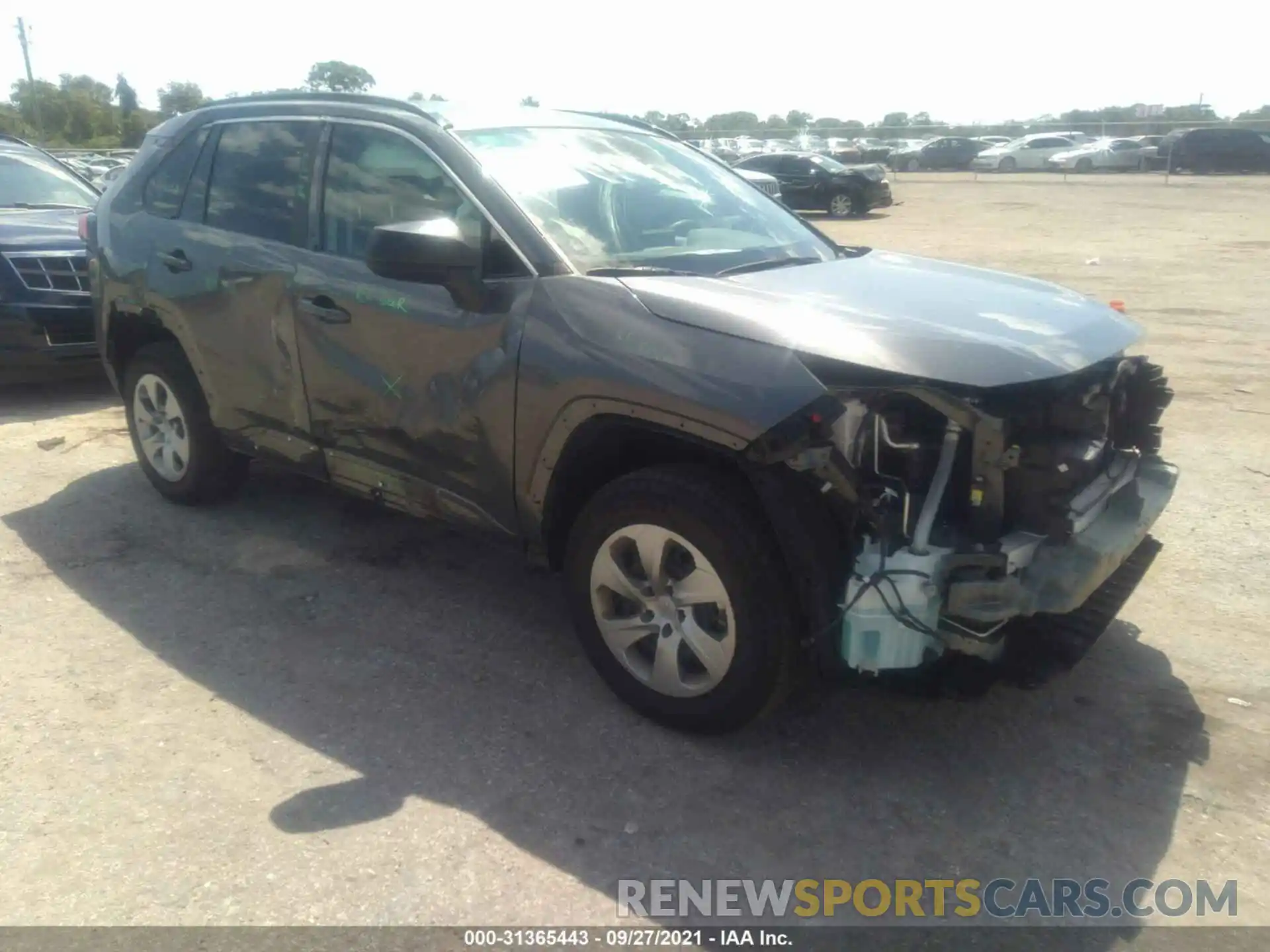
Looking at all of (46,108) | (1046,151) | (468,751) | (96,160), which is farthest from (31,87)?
(468,751)

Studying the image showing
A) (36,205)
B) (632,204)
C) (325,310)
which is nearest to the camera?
(632,204)

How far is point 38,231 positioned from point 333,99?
15.1 feet

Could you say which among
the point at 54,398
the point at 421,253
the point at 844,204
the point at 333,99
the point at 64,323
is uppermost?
the point at 333,99

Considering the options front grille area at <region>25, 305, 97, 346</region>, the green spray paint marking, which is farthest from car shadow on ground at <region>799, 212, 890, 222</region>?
the green spray paint marking

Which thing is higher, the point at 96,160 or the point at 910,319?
the point at 96,160

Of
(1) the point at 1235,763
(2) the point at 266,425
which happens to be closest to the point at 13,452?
(2) the point at 266,425

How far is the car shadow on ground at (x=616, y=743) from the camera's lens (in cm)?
293

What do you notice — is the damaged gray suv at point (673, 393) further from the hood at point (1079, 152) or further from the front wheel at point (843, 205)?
the hood at point (1079, 152)

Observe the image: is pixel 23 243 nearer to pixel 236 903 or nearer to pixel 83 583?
pixel 83 583

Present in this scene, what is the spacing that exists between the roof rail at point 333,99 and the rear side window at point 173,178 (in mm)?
233

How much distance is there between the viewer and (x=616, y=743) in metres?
3.38

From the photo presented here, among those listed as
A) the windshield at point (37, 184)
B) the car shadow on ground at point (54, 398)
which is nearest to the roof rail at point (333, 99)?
the car shadow on ground at point (54, 398)

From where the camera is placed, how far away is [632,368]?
3.17 metres

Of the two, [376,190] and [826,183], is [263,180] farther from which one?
[826,183]
